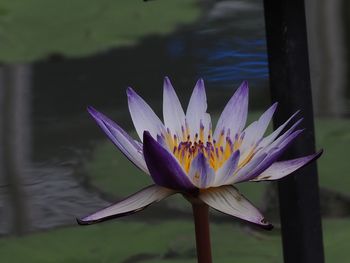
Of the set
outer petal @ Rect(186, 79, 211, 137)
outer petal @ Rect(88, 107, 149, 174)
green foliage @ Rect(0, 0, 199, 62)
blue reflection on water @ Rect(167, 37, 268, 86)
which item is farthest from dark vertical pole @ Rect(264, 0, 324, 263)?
green foliage @ Rect(0, 0, 199, 62)

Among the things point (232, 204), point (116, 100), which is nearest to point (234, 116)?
point (232, 204)

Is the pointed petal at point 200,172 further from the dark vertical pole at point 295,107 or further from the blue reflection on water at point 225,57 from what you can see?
the blue reflection on water at point 225,57

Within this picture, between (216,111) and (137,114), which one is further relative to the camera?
(216,111)

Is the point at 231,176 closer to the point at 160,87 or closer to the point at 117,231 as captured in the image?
the point at 117,231

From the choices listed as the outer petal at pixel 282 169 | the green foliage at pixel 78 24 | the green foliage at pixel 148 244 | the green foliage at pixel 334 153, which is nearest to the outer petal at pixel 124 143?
the outer petal at pixel 282 169

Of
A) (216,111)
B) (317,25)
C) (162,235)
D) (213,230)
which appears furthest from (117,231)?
(317,25)

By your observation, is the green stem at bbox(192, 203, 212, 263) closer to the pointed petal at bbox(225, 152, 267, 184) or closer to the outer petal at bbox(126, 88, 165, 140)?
the pointed petal at bbox(225, 152, 267, 184)
